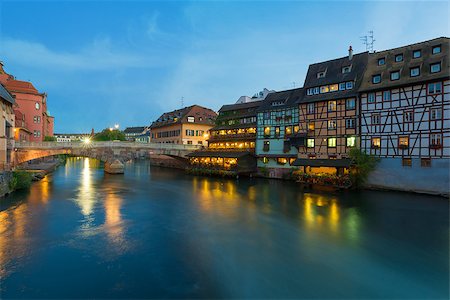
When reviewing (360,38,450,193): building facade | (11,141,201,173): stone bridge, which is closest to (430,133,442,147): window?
(360,38,450,193): building facade

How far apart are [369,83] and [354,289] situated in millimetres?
28267

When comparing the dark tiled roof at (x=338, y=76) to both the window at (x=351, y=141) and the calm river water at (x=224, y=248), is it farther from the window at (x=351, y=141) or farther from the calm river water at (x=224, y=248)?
the calm river water at (x=224, y=248)

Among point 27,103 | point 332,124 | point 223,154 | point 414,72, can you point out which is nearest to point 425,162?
point 414,72

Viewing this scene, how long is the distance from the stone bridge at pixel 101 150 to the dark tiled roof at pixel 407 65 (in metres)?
35.8

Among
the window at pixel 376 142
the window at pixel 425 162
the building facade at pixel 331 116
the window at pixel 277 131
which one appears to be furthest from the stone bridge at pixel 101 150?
the window at pixel 425 162

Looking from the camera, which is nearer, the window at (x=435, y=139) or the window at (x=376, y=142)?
the window at (x=435, y=139)

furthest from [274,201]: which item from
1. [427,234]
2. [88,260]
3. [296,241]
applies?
[88,260]

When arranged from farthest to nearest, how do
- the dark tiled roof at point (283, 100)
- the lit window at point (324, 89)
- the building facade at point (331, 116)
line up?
the dark tiled roof at point (283, 100) → the lit window at point (324, 89) → the building facade at point (331, 116)

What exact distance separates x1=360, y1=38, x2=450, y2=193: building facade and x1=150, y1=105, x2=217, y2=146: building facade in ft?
132

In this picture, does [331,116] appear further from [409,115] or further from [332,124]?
[409,115]

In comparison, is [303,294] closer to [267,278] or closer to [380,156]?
[267,278]

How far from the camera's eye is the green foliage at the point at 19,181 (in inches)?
1055

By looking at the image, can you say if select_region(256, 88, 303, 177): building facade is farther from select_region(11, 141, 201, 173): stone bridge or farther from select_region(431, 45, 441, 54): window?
select_region(11, 141, 201, 173): stone bridge

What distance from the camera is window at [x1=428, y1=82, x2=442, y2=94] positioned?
26.2 metres
